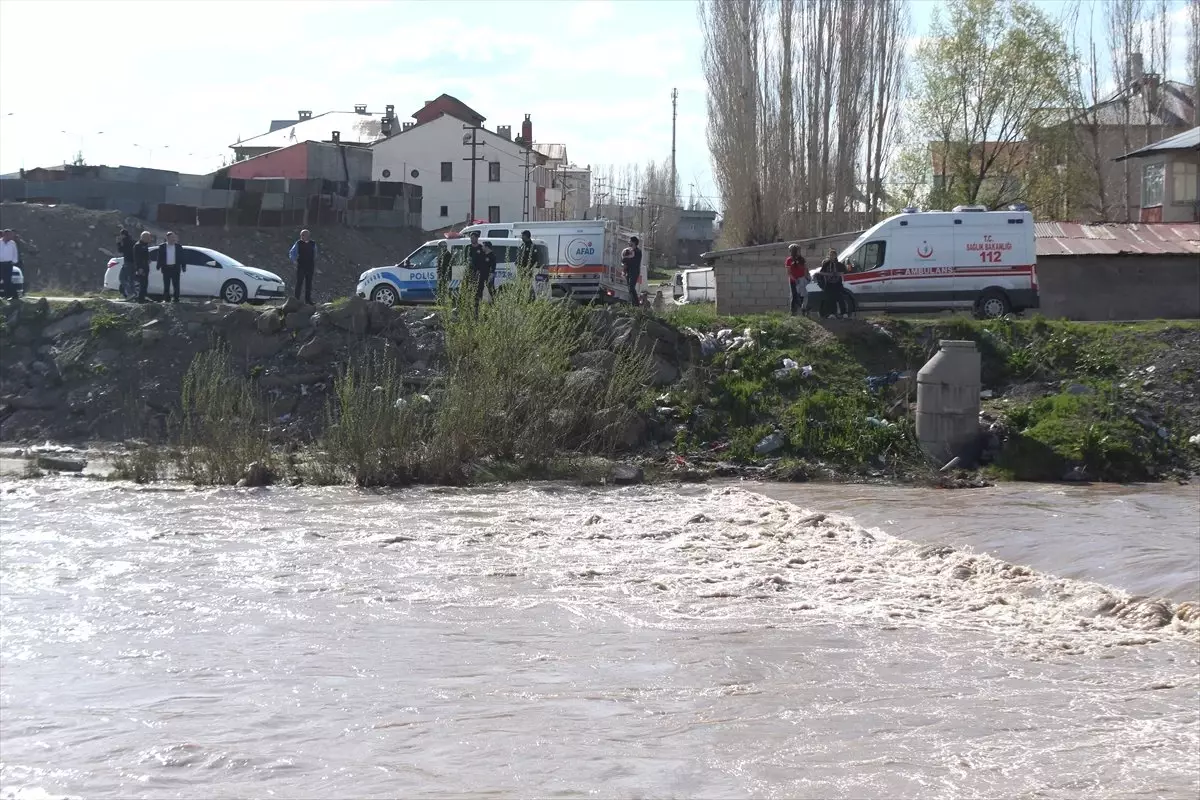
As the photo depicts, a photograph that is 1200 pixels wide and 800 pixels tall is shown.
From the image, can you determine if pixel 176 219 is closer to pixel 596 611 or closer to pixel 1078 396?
pixel 1078 396

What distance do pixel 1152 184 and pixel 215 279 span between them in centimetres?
3044

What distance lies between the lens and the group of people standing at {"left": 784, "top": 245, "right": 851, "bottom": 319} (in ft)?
79.0

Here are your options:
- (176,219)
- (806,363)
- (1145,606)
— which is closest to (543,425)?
(806,363)

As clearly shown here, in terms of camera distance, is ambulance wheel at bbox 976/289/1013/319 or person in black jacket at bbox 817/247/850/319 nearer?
person in black jacket at bbox 817/247/850/319

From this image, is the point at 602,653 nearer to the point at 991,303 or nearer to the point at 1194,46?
the point at 991,303

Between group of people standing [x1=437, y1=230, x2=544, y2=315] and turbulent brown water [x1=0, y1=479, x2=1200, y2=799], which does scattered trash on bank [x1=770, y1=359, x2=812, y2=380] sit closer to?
group of people standing [x1=437, y1=230, x2=544, y2=315]

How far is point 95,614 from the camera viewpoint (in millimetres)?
11914

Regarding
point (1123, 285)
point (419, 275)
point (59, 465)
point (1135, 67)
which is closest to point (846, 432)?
point (419, 275)

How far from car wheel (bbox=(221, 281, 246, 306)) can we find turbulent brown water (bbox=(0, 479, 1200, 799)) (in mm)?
11011

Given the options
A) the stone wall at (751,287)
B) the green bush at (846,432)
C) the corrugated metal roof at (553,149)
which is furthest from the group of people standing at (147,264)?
the corrugated metal roof at (553,149)

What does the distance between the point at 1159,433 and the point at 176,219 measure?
130 feet

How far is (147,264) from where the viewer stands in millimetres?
25609

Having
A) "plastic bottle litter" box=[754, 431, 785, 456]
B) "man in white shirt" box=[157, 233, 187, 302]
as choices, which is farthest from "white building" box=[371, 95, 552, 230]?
"plastic bottle litter" box=[754, 431, 785, 456]

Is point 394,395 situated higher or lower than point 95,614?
higher
